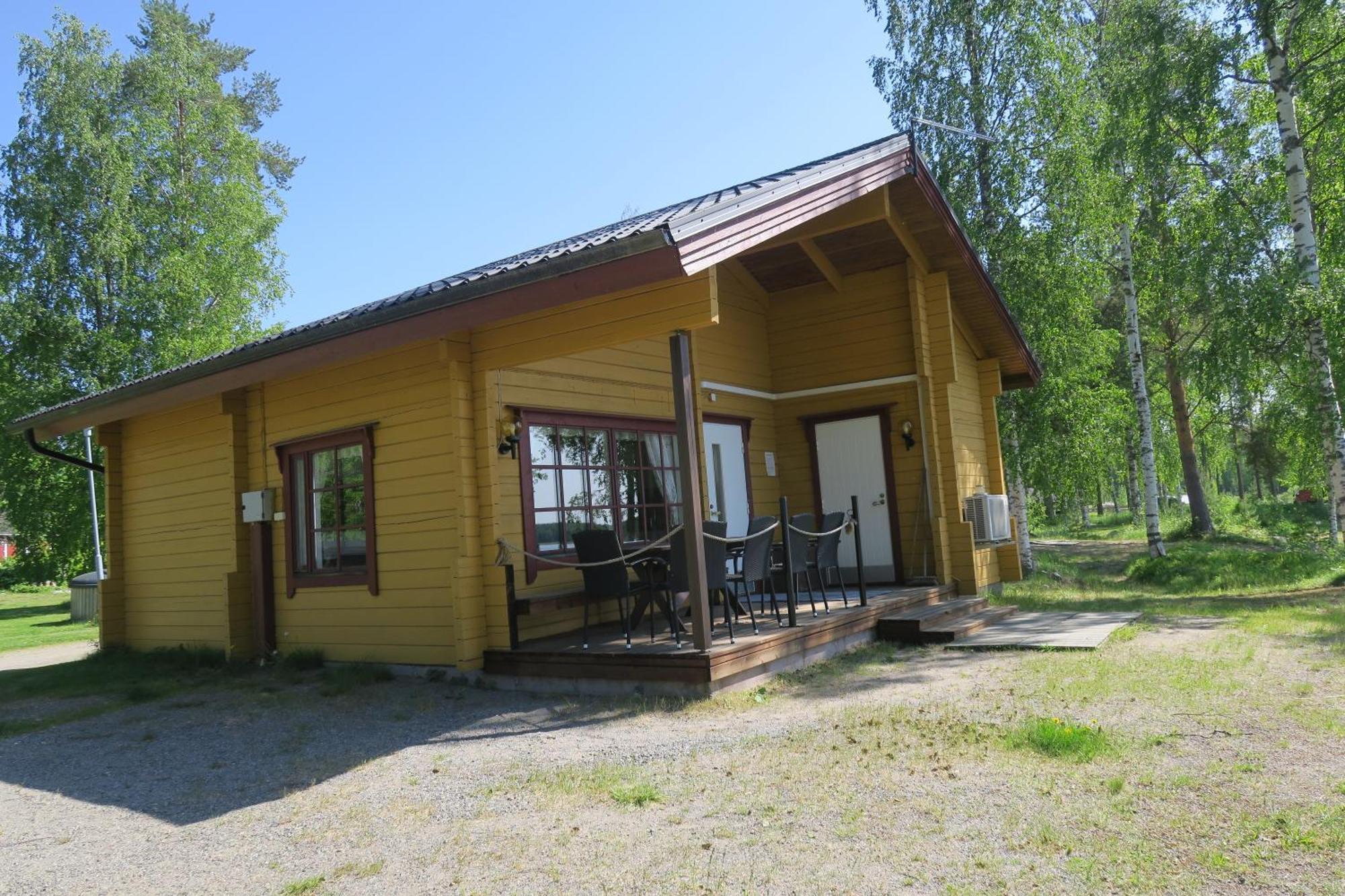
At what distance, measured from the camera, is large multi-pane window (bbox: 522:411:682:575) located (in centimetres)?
737

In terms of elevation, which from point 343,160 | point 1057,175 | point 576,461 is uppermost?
point 343,160

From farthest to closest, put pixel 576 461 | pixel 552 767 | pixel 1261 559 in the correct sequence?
pixel 1261 559
pixel 576 461
pixel 552 767

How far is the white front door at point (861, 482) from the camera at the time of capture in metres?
10.1

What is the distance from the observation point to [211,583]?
343 inches

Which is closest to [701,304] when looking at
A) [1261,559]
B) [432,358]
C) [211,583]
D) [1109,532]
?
[432,358]

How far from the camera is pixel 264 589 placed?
27.0 feet

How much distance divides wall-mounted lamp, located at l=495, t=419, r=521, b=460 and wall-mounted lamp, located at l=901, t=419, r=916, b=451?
4.64 metres

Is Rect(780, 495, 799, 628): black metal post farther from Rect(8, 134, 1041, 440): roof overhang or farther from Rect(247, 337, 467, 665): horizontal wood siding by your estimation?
Rect(247, 337, 467, 665): horizontal wood siding

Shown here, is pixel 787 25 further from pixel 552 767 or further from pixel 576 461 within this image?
pixel 552 767

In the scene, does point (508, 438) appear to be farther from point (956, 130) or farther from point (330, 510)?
point (956, 130)

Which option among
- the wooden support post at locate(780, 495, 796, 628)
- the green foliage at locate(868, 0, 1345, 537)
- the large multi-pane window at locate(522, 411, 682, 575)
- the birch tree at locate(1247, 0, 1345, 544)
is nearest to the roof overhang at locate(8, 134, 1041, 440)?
the large multi-pane window at locate(522, 411, 682, 575)

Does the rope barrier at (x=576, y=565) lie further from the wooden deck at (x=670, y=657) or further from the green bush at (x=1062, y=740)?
the green bush at (x=1062, y=740)

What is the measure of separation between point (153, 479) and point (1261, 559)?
1323cm

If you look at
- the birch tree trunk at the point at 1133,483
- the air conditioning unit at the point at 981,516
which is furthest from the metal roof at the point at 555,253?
the birch tree trunk at the point at 1133,483
